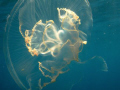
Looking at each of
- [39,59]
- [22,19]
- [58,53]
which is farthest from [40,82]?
[22,19]

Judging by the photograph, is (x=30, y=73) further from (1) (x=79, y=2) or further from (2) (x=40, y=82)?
(1) (x=79, y=2)

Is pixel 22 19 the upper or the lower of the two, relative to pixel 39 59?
upper

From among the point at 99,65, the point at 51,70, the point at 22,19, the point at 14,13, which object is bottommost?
the point at 99,65

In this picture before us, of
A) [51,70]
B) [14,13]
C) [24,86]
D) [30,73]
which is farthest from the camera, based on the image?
[24,86]

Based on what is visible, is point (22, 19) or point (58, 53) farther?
point (58, 53)

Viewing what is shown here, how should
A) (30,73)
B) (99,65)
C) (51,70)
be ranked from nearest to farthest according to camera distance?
(51,70), (30,73), (99,65)
